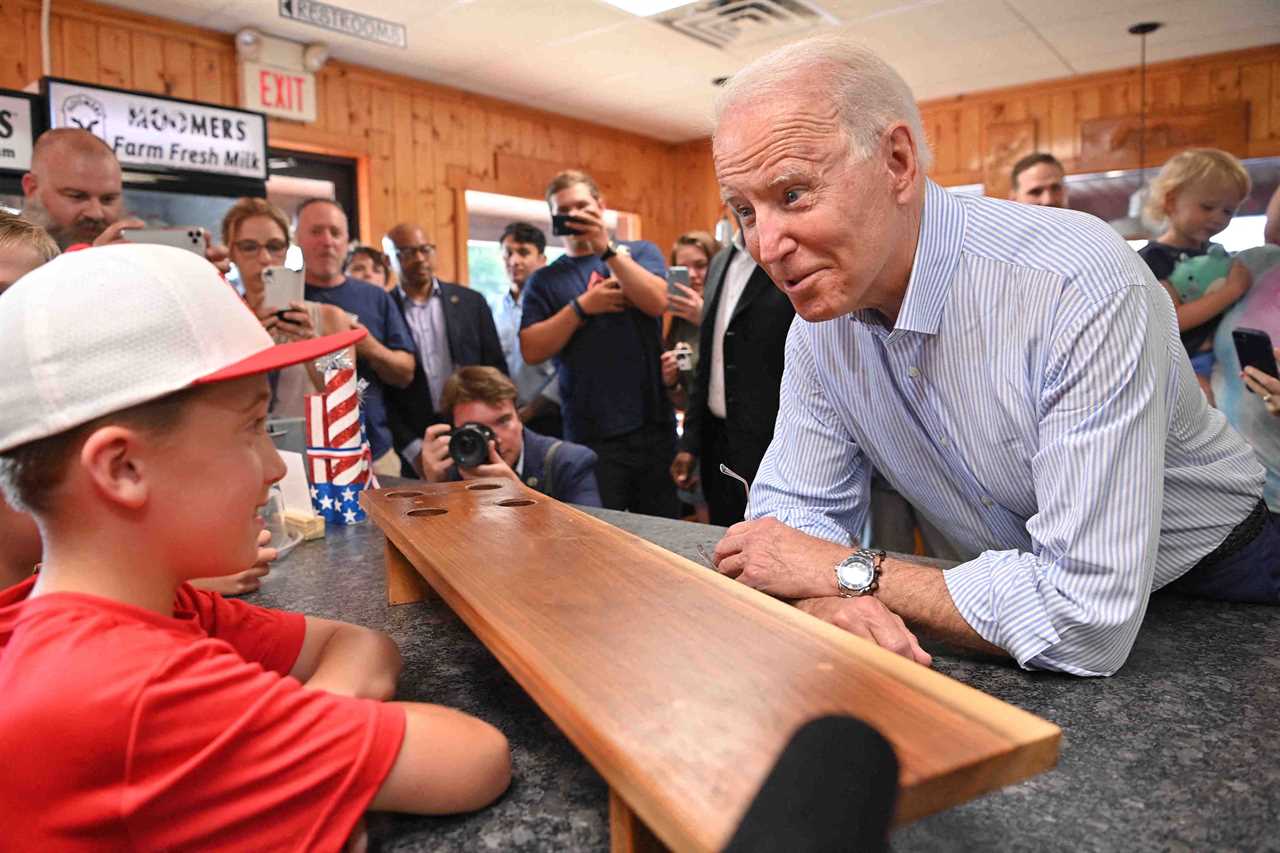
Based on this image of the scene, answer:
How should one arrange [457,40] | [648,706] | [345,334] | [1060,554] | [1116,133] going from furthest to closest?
[1116,133] < [457,40] < [1060,554] < [345,334] < [648,706]

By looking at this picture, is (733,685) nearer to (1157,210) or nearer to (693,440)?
(693,440)

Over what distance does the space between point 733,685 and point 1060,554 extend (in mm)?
470

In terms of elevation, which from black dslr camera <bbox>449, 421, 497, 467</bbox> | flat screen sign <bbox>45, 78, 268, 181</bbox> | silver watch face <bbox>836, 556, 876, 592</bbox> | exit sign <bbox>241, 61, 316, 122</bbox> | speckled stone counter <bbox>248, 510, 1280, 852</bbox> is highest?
exit sign <bbox>241, 61, 316, 122</bbox>

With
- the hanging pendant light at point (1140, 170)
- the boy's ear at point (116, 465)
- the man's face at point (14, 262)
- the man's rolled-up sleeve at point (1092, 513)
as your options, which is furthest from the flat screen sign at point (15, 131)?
the hanging pendant light at point (1140, 170)

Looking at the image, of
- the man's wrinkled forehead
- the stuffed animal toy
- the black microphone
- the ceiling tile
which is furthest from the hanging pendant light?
the black microphone

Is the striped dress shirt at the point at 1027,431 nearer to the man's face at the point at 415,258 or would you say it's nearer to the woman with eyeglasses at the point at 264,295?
the woman with eyeglasses at the point at 264,295

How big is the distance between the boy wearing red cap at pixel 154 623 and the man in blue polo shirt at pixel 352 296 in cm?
214

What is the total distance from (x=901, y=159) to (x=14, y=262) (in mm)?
1076

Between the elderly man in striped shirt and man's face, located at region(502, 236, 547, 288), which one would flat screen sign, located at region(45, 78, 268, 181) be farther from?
the elderly man in striped shirt

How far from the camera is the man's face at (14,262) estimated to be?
1.10 m

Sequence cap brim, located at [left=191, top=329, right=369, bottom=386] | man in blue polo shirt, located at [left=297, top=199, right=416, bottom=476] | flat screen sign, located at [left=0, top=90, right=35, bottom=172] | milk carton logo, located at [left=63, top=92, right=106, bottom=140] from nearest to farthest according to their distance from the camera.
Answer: cap brim, located at [left=191, top=329, right=369, bottom=386] → man in blue polo shirt, located at [left=297, top=199, right=416, bottom=476] → flat screen sign, located at [left=0, top=90, right=35, bottom=172] → milk carton logo, located at [left=63, top=92, right=106, bottom=140]

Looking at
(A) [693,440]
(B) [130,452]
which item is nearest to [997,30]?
(A) [693,440]

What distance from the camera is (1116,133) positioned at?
5520 mm

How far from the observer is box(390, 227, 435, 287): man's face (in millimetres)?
3371
